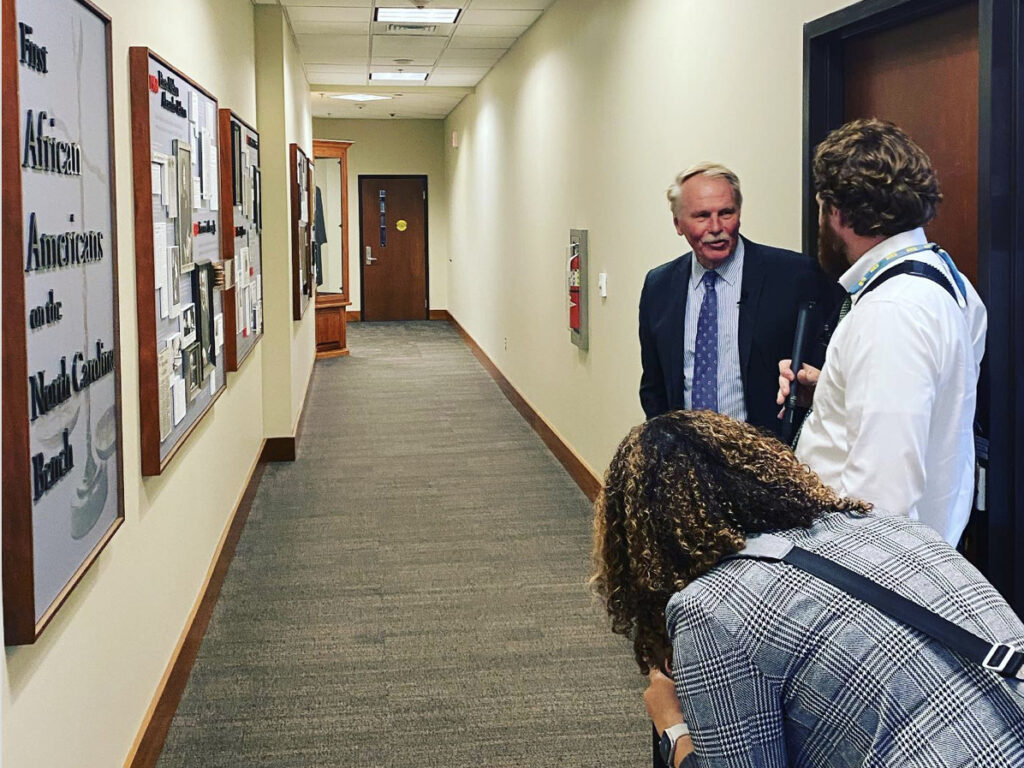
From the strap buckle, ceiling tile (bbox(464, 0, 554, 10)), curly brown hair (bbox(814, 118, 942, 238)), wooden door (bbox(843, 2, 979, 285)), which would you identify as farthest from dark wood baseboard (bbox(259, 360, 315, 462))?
the strap buckle

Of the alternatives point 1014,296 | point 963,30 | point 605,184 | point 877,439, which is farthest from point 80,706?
point 605,184

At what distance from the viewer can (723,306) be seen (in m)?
2.78

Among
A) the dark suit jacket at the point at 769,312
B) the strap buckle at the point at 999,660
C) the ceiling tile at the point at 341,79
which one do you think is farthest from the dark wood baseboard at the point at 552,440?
the ceiling tile at the point at 341,79

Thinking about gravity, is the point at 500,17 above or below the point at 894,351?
above

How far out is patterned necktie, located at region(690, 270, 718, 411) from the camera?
278cm

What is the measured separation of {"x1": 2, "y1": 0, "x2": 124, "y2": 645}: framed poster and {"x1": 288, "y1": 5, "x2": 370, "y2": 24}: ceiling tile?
14.1 feet

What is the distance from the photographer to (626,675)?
126 inches

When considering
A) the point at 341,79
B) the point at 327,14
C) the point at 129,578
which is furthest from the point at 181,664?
the point at 341,79

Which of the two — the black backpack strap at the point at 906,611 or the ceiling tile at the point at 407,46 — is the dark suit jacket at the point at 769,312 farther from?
the ceiling tile at the point at 407,46

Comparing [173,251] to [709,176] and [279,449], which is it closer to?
[709,176]

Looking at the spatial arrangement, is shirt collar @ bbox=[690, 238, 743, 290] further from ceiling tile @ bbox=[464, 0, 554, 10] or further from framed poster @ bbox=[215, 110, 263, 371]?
ceiling tile @ bbox=[464, 0, 554, 10]

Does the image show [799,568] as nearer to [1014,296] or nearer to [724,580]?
[724,580]

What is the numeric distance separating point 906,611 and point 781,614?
130 millimetres

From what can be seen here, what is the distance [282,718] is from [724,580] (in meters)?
1.96
